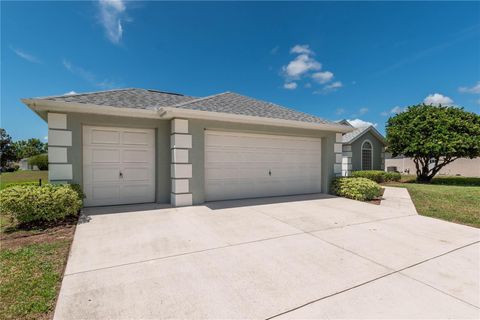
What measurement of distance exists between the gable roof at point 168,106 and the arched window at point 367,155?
9.29 m

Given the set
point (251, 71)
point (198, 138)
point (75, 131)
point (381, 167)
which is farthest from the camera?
point (381, 167)

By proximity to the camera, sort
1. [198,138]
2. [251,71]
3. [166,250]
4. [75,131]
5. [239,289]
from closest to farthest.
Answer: [239,289]
[166,250]
[75,131]
[198,138]
[251,71]

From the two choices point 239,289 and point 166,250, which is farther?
point 166,250

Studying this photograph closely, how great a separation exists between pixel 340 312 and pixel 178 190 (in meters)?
5.81

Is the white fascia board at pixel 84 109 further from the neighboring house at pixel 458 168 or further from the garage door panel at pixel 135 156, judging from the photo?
the neighboring house at pixel 458 168

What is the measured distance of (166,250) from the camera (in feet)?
12.7

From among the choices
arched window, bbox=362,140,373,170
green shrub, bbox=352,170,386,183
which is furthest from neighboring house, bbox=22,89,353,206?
arched window, bbox=362,140,373,170

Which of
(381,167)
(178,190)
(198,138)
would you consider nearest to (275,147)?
→ (198,138)

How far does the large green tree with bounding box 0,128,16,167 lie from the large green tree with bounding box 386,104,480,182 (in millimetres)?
48776

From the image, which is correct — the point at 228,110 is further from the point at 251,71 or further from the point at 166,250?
the point at 251,71

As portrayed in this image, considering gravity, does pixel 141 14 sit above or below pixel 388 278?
above

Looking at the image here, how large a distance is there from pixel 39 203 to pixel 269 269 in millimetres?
5458

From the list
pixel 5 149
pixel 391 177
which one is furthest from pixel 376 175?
pixel 5 149

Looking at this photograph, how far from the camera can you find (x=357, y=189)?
29.3 ft
